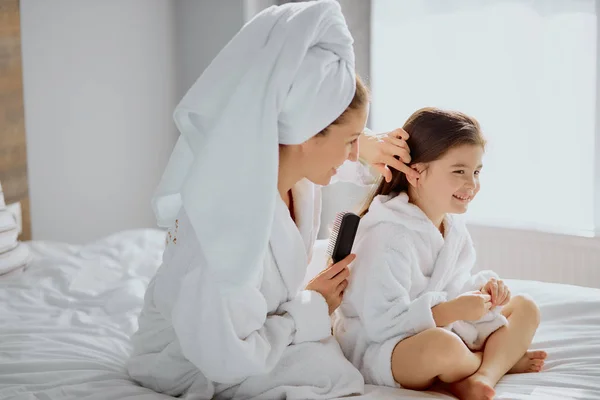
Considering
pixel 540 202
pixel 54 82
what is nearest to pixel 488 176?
pixel 540 202

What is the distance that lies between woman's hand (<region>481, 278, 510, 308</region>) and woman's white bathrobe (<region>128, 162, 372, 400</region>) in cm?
37

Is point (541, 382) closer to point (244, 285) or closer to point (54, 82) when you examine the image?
point (244, 285)

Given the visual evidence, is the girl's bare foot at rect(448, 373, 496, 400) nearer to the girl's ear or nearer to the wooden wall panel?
the girl's ear

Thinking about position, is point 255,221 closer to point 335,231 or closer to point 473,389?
point 335,231

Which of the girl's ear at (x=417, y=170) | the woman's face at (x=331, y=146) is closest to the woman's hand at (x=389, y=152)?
the girl's ear at (x=417, y=170)

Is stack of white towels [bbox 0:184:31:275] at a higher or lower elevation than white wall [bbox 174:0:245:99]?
lower

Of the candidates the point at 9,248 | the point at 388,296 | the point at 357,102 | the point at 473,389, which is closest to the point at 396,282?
the point at 388,296

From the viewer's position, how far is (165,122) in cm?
400

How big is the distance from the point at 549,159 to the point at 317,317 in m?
1.83

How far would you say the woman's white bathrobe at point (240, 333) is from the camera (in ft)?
5.11

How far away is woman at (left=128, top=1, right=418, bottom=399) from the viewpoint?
1.53 metres

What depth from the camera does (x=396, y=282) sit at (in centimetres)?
180

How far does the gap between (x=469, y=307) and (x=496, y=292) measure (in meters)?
0.12

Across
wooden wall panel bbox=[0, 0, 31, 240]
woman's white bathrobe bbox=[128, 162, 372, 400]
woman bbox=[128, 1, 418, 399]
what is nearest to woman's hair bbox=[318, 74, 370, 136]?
woman bbox=[128, 1, 418, 399]
